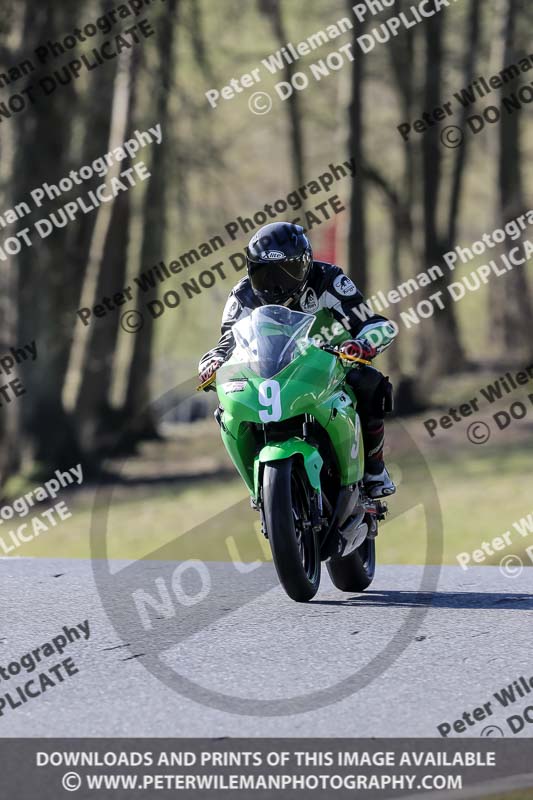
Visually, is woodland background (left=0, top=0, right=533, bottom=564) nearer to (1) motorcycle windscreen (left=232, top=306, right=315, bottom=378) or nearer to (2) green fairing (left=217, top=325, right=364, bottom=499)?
(2) green fairing (left=217, top=325, right=364, bottom=499)

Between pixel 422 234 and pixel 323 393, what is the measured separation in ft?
64.1

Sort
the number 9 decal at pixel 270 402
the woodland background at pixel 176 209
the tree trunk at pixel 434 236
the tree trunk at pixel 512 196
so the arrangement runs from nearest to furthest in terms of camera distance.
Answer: the number 9 decal at pixel 270 402
the woodland background at pixel 176 209
the tree trunk at pixel 512 196
the tree trunk at pixel 434 236

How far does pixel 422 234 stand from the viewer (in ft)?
84.8

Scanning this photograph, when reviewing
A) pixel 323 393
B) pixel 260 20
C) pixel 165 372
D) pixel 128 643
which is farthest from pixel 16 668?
pixel 165 372

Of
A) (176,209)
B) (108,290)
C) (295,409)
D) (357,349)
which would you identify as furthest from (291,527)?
(176,209)

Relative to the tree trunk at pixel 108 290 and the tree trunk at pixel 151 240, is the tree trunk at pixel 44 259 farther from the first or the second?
the tree trunk at pixel 151 240

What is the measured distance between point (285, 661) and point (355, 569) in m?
2.03

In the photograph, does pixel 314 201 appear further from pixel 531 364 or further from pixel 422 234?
pixel 531 364

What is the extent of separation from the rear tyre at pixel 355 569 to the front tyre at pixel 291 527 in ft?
2.56

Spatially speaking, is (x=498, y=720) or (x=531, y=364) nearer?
(x=498, y=720)

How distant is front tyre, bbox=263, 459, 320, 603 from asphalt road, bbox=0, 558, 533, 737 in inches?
9.3

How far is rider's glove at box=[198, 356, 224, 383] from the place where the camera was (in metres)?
7.04

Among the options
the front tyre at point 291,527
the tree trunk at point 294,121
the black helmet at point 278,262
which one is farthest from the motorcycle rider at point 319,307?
the tree trunk at point 294,121

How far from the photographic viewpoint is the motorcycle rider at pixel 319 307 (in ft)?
23.0
